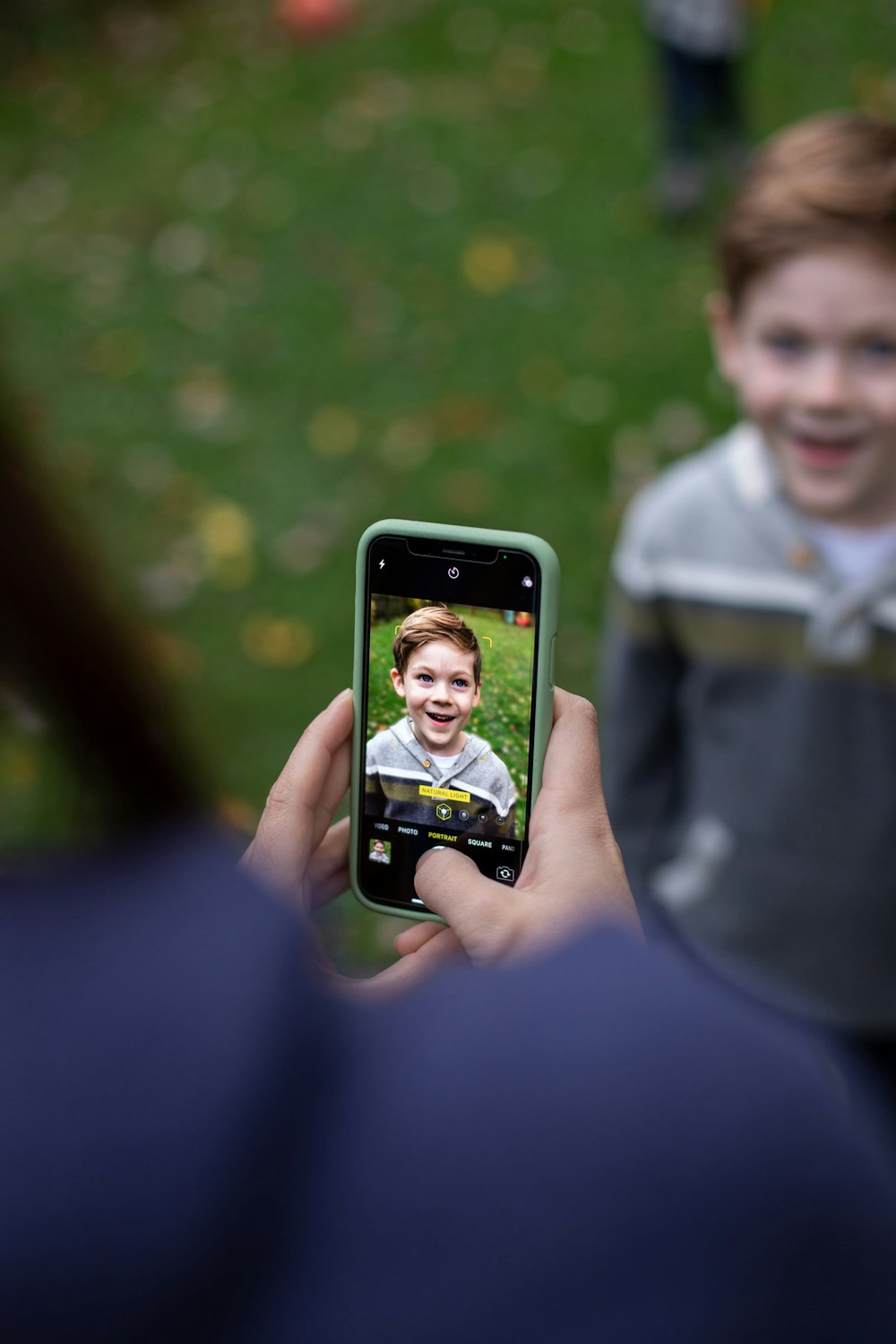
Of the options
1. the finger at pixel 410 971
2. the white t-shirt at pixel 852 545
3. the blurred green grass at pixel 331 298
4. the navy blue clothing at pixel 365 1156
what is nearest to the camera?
the navy blue clothing at pixel 365 1156

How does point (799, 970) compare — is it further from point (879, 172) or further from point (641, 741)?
point (879, 172)

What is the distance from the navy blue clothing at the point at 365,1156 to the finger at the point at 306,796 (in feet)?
0.77

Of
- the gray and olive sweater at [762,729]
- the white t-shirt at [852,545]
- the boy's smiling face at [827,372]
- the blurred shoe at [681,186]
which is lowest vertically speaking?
the gray and olive sweater at [762,729]

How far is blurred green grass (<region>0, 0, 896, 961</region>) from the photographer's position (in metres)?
3.53

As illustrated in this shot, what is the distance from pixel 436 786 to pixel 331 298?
3.88 meters

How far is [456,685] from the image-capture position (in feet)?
3.09

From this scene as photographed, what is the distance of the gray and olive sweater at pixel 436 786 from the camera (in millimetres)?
954

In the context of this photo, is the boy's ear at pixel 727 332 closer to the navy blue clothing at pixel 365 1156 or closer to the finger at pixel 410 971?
the finger at pixel 410 971

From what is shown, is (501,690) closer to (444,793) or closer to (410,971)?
(444,793)

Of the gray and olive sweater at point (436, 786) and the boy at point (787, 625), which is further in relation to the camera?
the boy at point (787, 625)

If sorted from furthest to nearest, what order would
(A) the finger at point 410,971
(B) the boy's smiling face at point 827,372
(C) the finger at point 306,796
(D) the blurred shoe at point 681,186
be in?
(D) the blurred shoe at point 681,186
(B) the boy's smiling face at point 827,372
(C) the finger at point 306,796
(A) the finger at point 410,971

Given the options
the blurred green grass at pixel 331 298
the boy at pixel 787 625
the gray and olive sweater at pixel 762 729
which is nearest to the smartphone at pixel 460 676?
the boy at pixel 787 625

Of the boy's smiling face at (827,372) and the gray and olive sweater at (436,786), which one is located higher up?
the boy's smiling face at (827,372)

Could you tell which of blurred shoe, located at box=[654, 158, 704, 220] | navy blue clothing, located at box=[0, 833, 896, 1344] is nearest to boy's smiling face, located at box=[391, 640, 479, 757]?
navy blue clothing, located at box=[0, 833, 896, 1344]
